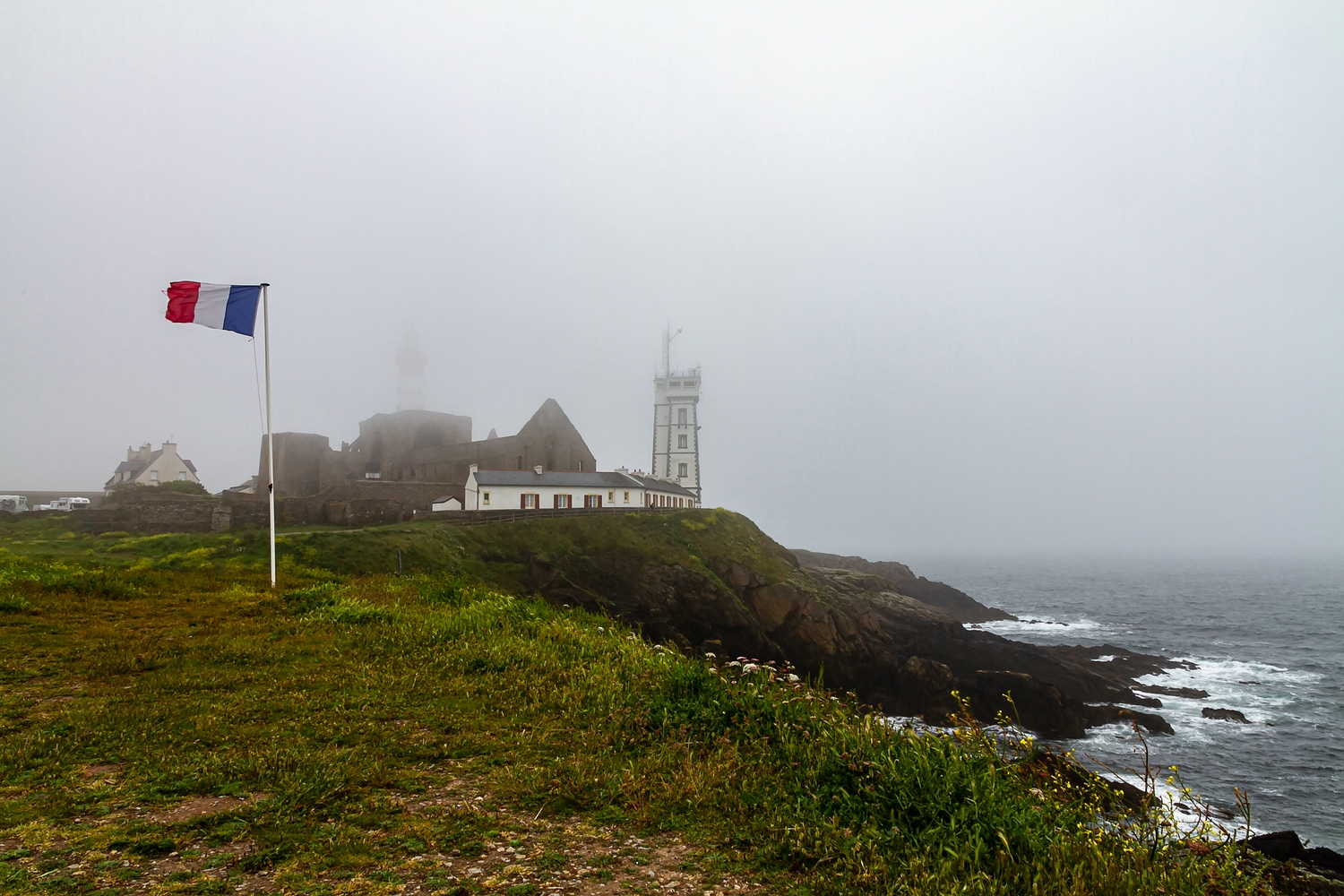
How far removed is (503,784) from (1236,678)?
50.0 m

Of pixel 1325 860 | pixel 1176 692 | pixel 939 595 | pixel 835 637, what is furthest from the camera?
pixel 939 595

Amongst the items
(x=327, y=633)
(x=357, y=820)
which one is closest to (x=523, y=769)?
(x=357, y=820)

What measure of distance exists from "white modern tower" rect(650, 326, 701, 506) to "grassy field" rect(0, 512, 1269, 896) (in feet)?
212

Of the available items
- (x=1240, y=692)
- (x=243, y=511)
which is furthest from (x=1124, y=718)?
(x=243, y=511)

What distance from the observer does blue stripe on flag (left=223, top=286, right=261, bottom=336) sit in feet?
51.0

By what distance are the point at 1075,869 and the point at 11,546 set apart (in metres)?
34.5

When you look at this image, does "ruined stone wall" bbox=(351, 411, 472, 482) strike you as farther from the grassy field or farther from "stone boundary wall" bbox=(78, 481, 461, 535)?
the grassy field

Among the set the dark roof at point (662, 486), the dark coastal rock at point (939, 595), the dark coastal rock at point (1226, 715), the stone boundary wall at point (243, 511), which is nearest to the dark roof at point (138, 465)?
the stone boundary wall at point (243, 511)

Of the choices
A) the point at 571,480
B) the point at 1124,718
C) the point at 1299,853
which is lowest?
the point at 1124,718

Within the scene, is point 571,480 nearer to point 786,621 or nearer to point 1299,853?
point 786,621

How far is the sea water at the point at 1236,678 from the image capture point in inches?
877

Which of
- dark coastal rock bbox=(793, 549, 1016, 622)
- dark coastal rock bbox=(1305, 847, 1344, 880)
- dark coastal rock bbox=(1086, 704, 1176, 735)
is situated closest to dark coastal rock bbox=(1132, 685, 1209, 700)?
dark coastal rock bbox=(1086, 704, 1176, 735)

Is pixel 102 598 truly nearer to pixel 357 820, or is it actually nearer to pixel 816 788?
pixel 357 820

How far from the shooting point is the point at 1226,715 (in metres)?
30.3
